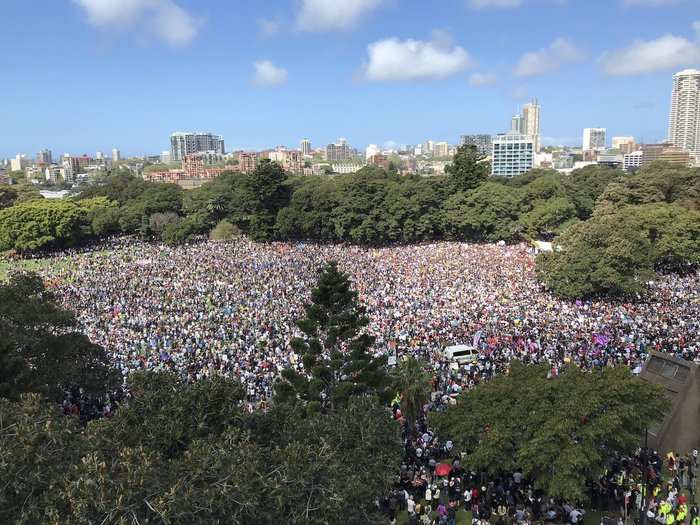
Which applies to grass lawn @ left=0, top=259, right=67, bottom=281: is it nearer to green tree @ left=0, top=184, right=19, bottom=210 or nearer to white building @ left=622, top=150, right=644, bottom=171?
green tree @ left=0, top=184, right=19, bottom=210

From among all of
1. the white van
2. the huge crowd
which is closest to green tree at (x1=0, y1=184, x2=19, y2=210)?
the huge crowd

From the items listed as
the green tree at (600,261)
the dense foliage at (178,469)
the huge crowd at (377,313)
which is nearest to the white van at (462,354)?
the huge crowd at (377,313)

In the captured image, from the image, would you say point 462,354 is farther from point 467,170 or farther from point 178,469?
point 467,170

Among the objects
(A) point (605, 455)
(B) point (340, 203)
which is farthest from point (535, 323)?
(B) point (340, 203)

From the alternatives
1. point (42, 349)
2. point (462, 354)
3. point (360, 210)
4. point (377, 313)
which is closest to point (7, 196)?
point (360, 210)

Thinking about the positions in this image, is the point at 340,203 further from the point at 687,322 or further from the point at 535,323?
the point at 687,322

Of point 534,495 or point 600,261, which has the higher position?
point 600,261
